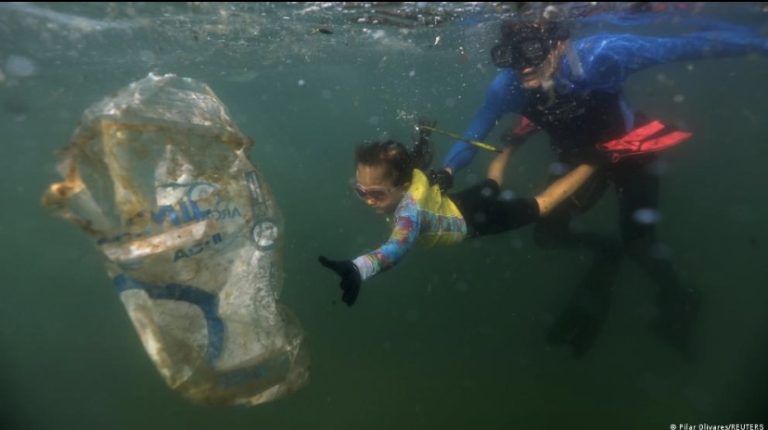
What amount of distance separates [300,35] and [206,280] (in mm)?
12826

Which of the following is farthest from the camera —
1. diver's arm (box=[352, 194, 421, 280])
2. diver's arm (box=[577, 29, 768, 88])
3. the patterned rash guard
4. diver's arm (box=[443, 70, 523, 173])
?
diver's arm (box=[443, 70, 523, 173])

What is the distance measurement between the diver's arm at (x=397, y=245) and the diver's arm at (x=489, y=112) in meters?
2.98

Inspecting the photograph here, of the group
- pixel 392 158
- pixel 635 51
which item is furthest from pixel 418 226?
pixel 635 51

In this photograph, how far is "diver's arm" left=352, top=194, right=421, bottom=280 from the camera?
4349 millimetres

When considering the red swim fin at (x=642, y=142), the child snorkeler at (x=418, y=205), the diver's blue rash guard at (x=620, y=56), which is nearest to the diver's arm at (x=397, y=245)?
the child snorkeler at (x=418, y=205)

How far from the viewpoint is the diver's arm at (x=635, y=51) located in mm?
7609

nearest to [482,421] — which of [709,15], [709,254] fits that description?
[709,15]

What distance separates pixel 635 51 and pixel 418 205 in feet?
17.2

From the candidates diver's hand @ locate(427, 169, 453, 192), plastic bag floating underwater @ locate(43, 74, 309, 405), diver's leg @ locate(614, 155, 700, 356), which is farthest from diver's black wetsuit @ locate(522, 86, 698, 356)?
plastic bag floating underwater @ locate(43, 74, 309, 405)

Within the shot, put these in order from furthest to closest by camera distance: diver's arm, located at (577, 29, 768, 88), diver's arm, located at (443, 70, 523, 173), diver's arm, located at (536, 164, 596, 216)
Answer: diver's arm, located at (443, 70, 523, 173)
diver's arm, located at (577, 29, 768, 88)
diver's arm, located at (536, 164, 596, 216)

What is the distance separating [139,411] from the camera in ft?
42.3

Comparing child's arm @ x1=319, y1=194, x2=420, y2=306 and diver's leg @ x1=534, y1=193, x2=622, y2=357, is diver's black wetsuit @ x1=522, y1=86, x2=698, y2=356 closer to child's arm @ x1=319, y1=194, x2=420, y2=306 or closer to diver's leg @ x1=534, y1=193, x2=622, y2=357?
diver's leg @ x1=534, y1=193, x2=622, y2=357

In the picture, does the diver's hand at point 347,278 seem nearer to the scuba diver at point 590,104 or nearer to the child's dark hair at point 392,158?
the child's dark hair at point 392,158

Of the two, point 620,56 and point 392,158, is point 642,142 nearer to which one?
point 620,56
